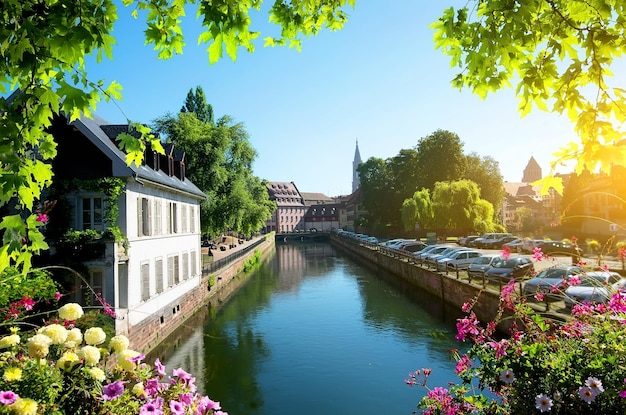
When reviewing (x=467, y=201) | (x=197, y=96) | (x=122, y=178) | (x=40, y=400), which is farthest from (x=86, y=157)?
(x=467, y=201)

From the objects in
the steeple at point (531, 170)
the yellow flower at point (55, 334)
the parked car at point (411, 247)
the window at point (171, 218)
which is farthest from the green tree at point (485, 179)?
the steeple at point (531, 170)

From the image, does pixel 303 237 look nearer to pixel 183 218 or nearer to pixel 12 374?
pixel 183 218

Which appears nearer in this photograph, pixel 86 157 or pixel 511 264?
pixel 86 157

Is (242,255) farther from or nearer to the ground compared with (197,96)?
nearer to the ground

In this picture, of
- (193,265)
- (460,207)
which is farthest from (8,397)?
(460,207)

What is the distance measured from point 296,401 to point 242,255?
33.4 m

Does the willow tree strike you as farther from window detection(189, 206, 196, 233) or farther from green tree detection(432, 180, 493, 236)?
green tree detection(432, 180, 493, 236)

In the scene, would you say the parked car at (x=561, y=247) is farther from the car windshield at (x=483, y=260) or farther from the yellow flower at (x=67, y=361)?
the yellow flower at (x=67, y=361)

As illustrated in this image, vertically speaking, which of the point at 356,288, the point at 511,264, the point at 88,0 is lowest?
the point at 356,288

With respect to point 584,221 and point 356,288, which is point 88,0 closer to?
point 356,288

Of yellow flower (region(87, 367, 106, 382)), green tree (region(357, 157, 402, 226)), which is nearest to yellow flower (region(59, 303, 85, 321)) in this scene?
yellow flower (region(87, 367, 106, 382))

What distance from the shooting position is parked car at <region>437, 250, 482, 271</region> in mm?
28219

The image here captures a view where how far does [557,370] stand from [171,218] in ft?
68.8

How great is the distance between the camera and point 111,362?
12484 mm
